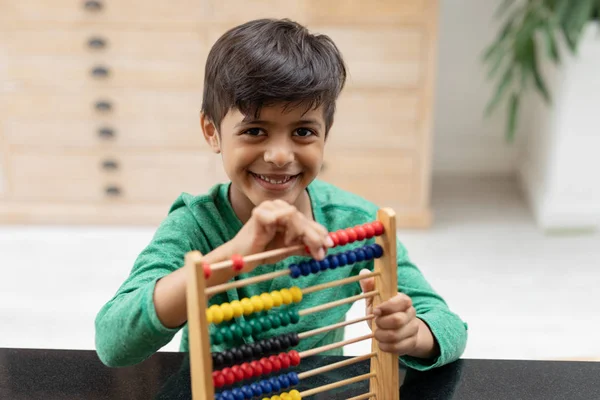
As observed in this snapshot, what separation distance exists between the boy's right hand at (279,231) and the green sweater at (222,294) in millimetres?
156

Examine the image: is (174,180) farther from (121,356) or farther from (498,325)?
(121,356)

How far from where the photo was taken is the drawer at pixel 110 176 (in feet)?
11.3

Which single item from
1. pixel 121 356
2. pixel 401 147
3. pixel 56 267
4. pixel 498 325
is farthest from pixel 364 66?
pixel 121 356

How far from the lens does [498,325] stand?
A: 2.66m

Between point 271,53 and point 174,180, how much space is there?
251cm

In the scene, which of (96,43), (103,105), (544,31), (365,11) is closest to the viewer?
(544,31)

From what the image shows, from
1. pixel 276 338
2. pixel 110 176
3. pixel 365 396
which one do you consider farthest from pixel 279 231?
pixel 110 176

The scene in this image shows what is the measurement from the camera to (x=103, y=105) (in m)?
3.33

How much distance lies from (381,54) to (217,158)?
931mm

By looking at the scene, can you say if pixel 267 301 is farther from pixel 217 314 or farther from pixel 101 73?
pixel 101 73

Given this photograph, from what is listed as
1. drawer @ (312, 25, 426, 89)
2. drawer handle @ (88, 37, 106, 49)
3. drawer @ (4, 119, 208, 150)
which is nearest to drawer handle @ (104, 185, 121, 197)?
drawer @ (4, 119, 208, 150)

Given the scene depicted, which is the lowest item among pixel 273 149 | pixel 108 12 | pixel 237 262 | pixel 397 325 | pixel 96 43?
pixel 397 325

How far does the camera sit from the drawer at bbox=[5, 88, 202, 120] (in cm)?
333

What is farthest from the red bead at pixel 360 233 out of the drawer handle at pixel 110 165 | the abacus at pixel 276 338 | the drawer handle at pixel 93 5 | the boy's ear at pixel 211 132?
the drawer handle at pixel 110 165
